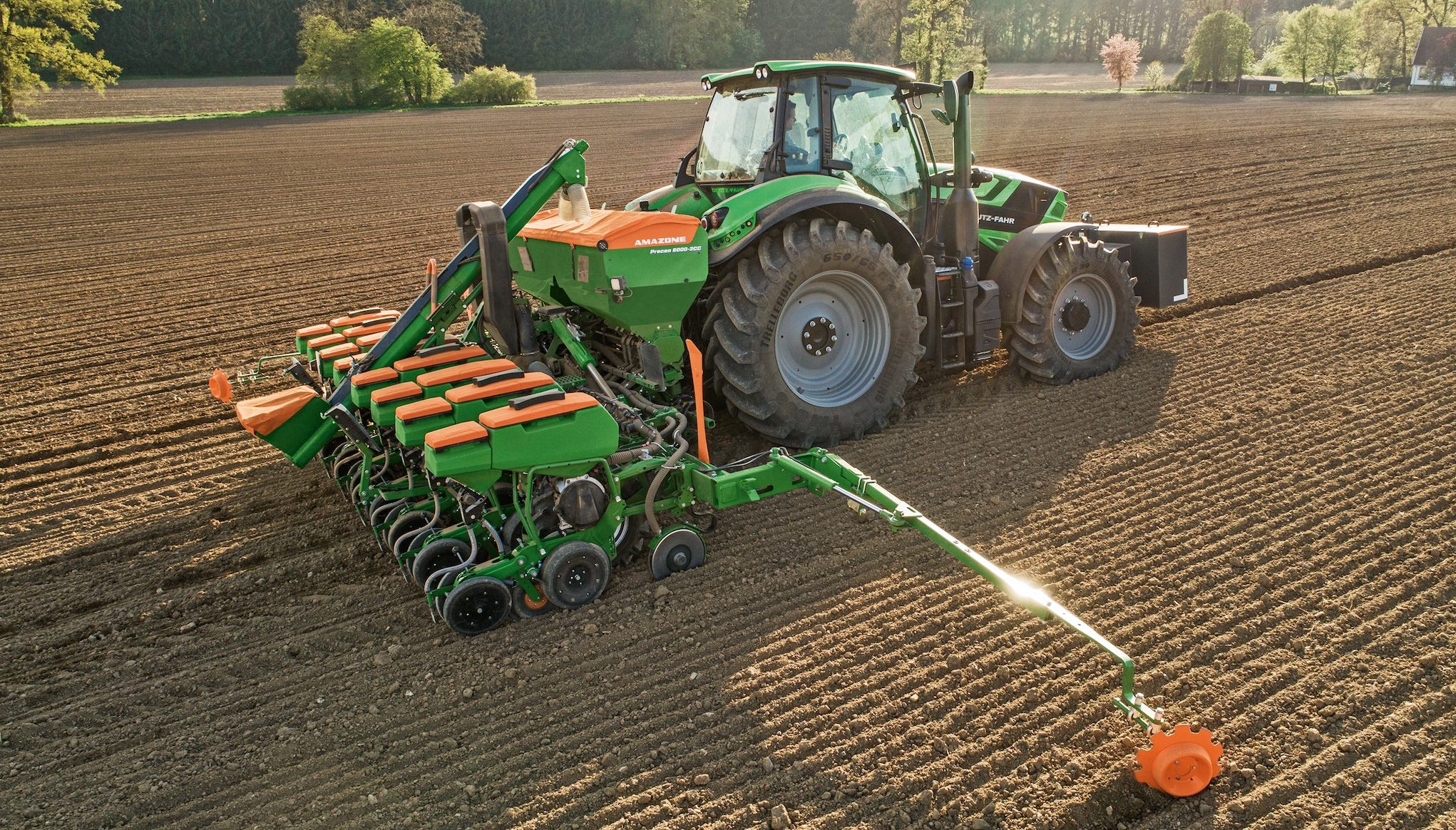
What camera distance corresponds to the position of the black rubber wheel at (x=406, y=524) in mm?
4500

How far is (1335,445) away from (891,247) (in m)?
2.72

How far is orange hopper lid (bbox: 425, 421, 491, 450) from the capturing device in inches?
153

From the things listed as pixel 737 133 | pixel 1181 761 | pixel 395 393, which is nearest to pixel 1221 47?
pixel 737 133

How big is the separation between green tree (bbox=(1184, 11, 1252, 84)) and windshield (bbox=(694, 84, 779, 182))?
4599cm

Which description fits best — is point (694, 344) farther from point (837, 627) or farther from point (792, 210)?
point (837, 627)

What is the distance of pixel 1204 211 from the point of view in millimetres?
13156

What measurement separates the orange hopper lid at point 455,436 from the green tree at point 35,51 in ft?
101

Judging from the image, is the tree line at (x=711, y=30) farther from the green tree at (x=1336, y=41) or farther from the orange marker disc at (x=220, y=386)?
the orange marker disc at (x=220, y=386)

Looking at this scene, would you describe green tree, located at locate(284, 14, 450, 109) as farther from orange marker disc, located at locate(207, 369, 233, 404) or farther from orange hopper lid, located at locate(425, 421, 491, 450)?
orange hopper lid, located at locate(425, 421, 491, 450)

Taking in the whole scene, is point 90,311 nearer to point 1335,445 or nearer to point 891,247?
point 891,247

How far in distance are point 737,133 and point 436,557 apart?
3.23 metres

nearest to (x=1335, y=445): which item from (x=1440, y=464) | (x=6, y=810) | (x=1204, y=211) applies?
(x=1440, y=464)

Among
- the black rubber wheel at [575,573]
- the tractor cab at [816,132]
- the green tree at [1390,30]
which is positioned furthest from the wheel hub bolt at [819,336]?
the green tree at [1390,30]

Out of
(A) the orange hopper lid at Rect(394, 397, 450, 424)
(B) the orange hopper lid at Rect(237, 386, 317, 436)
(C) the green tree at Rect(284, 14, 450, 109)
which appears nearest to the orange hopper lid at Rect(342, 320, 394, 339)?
(B) the orange hopper lid at Rect(237, 386, 317, 436)
